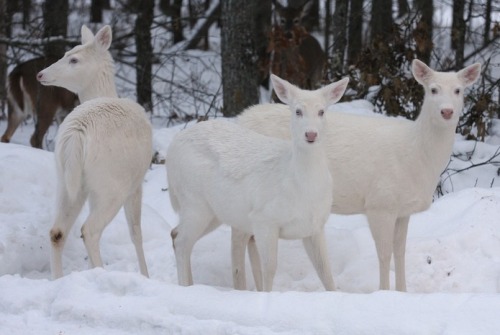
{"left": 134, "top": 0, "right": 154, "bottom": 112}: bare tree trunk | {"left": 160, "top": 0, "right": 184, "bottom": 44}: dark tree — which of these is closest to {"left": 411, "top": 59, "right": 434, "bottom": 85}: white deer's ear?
{"left": 134, "top": 0, "right": 154, "bottom": 112}: bare tree trunk

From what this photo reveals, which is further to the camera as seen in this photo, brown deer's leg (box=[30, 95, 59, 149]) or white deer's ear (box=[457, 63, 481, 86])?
brown deer's leg (box=[30, 95, 59, 149])

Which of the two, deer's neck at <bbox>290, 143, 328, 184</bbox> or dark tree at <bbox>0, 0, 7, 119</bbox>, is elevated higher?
deer's neck at <bbox>290, 143, 328, 184</bbox>

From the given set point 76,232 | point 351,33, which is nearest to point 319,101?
point 76,232

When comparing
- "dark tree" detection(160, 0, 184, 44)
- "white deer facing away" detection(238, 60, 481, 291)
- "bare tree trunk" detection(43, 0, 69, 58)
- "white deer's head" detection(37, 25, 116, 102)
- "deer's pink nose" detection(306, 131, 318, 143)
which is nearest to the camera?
"deer's pink nose" detection(306, 131, 318, 143)

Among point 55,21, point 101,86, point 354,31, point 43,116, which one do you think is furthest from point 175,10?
point 101,86

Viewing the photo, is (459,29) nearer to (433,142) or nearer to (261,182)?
(433,142)

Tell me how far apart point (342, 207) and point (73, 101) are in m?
6.49

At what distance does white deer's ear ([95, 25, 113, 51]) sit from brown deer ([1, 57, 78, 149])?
468 centimetres

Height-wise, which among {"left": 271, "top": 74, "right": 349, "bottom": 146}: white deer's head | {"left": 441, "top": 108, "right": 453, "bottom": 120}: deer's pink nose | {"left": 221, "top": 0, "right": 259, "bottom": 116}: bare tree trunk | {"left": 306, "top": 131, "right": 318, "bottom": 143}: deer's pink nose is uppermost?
{"left": 271, "top": 74, "right": 349, "bottom": 146}: white deer's head

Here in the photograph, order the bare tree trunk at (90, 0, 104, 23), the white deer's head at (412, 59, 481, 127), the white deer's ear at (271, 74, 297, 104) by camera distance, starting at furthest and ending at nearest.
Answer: the bare tree trunk at (90, 0, 104, 23) → the white deer's head at (412, 59, 481, 127) → the white deer's ear at (271, 74, 297, 104)

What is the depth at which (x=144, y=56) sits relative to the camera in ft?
46.9

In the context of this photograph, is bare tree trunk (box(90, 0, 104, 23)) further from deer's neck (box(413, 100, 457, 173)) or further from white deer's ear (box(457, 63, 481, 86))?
white deer's ear (box(457, 63, 481, 86))

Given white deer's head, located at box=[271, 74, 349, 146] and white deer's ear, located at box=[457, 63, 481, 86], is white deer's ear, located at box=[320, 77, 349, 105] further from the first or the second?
white deer's ear, located at box=[457, 63, 481, 86]

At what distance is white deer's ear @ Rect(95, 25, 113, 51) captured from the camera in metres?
7.55
